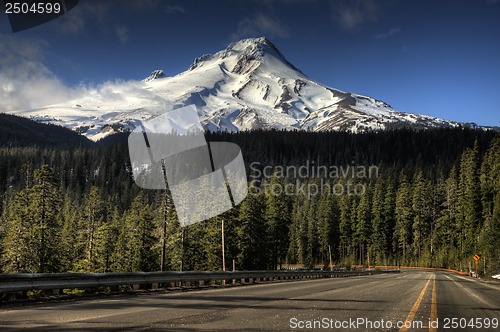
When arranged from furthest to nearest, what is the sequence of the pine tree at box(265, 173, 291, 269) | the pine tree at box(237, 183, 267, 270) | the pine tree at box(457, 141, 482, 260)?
1. the pine tree at box(457, 141, 482, 260)
2. the pine tree at box(265, 173, 291, 269)
3. the pine tree at box(237, 183, 267, 270)

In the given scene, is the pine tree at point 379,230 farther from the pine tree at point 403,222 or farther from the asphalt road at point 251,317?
the asphalt road at point 251,317

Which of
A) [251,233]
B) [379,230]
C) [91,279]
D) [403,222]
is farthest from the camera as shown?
[379,230]

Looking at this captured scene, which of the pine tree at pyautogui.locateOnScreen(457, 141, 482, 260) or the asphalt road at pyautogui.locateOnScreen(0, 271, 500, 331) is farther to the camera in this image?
the pine tree at pyautogui.locateOnScreen(457, 141, 482, 260)

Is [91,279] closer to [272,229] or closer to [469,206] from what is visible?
[272,229]

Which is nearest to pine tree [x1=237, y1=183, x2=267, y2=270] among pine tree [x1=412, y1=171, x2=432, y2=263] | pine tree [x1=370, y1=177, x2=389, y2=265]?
pine tree [x1=370, y1=177, x2=389, y2=265]

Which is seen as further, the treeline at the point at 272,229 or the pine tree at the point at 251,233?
the pine tree at the point at 251,233

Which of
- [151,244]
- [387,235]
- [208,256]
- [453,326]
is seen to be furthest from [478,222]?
[453,326]

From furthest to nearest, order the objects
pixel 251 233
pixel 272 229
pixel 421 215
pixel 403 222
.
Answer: pixel 403 222 → pixel 421 215 → pixel 272 229 → pixel 251 233

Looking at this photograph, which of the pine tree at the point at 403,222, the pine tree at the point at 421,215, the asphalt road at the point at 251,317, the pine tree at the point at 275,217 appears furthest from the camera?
the pine tree at the point at 403,222

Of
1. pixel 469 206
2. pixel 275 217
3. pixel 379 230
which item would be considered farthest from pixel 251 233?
pixel 379 230

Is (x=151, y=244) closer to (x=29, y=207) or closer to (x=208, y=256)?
(x=208, y=256)

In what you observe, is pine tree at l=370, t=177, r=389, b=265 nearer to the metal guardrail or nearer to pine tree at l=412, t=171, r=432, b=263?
pine tree at l=412, t=171, r=432, b=263

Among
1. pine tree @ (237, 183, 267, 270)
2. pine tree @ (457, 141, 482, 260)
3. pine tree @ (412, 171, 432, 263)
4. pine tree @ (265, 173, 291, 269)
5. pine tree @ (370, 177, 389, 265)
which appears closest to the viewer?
pine tree @ (237, 183, 267, 270)

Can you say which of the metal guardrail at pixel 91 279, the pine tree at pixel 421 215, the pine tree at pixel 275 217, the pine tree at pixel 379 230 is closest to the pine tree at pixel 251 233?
the pine tree at pixel 275 217
